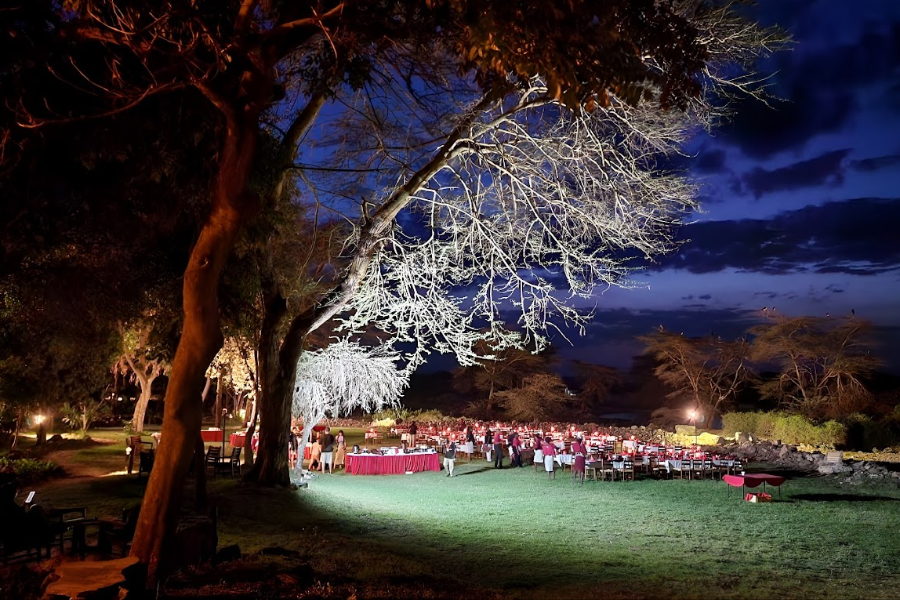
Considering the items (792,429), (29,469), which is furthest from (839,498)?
(29,469)

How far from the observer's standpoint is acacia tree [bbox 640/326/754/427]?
4559 centimetres

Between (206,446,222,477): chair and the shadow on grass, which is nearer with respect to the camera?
the shadow on grass

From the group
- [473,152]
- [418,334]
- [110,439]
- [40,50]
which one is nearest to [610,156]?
[473,152]

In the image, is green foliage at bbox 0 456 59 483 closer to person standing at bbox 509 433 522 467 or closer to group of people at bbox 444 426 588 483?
group of people at bbox 444 426 588 483

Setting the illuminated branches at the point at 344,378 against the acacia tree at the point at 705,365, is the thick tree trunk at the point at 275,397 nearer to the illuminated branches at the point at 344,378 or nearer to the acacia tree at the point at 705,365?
the illuminated branches at the point at 344,378

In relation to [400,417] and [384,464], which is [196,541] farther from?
[400,417]

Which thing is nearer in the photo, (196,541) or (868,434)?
(196,541)

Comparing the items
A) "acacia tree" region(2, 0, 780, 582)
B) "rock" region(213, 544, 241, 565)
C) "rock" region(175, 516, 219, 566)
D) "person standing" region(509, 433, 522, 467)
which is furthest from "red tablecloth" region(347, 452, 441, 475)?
"rock" region(175, 516, 219, 566)

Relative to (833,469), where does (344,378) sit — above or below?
above

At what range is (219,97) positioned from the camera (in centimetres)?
715

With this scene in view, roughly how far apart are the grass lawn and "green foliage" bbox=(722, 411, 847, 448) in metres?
13.1

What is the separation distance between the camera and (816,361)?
1624 inches

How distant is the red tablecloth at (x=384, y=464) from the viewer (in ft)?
76.7

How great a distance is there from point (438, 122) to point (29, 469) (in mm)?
14205
